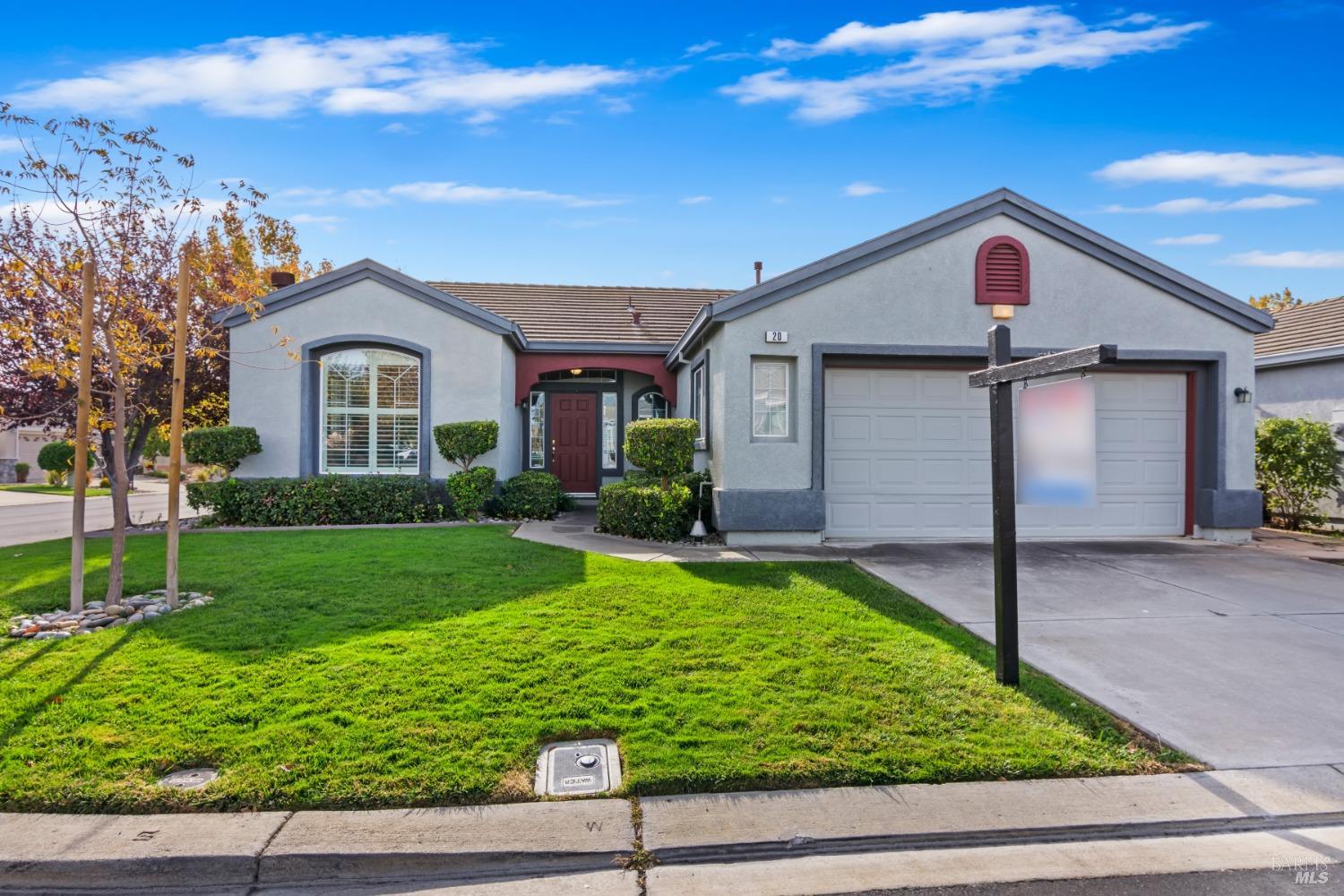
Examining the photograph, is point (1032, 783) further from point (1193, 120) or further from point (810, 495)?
point (1193, 120)

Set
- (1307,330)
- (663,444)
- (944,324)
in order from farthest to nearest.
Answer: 1. (1307,330)
2. (944,324)
3. (663,444)

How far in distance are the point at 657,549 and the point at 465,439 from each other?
440 cm

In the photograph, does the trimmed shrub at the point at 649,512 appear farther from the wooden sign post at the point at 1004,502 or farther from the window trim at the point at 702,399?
the wooden sign post at the point at 1004,502

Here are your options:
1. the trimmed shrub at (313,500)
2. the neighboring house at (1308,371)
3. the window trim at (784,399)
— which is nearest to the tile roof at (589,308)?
the trimmed shrub at (313,500)

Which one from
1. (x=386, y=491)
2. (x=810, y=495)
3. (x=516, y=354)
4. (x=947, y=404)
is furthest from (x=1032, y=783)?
(x=516, y=354)

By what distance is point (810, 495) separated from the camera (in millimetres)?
9672

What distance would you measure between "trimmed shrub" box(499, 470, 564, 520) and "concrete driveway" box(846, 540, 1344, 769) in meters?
5.35

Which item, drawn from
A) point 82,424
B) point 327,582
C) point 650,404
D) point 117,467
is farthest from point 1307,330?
point 82,424

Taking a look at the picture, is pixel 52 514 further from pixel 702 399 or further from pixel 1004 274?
pixel 1004 274

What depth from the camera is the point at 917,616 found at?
6.10 metres

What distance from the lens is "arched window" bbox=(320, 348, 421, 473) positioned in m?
12.3

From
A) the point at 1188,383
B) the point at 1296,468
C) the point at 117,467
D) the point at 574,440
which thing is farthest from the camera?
the point at 574,440

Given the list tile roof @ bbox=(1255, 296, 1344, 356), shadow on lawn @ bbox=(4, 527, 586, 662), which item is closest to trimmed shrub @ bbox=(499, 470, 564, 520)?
shadow on lawn @ bbox=(4, 527, 586, 662)

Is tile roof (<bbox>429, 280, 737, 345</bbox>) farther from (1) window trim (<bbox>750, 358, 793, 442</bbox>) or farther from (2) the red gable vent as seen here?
(2) the red gable vent
